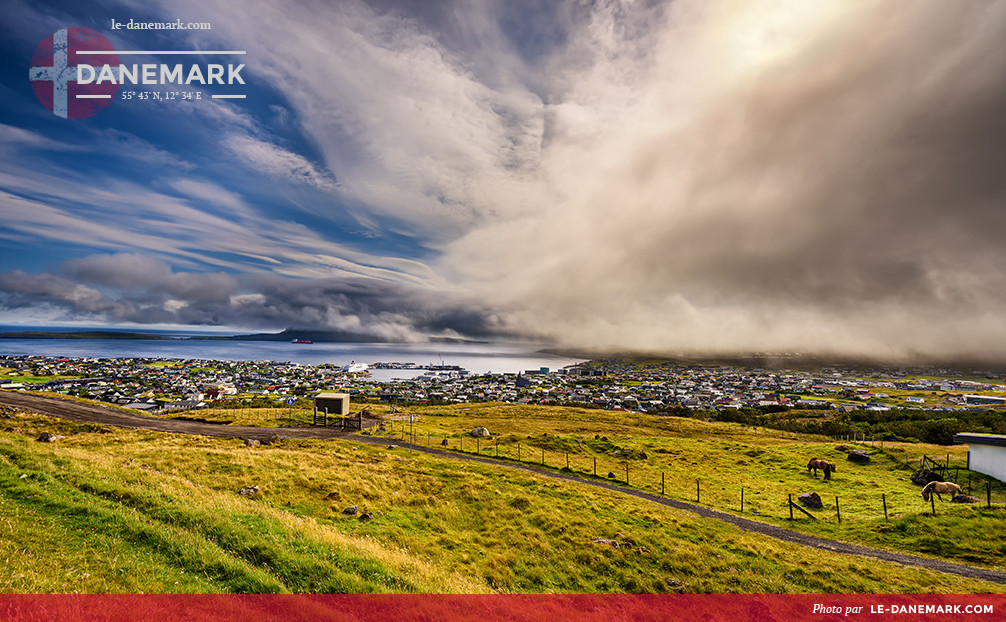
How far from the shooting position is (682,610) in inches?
621

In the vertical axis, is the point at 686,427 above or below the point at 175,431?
below

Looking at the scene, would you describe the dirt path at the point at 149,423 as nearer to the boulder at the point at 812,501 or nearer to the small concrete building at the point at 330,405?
the small concrete building at the point at 330,405

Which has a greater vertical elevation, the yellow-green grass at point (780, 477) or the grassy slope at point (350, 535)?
the grassy slope at point (350, 535)

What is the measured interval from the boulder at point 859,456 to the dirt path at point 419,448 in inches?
1339

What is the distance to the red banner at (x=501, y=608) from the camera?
27.7 ft

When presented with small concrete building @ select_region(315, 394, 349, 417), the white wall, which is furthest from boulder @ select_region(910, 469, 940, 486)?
small concrete building @ select_region(315, 394, 349, 417)

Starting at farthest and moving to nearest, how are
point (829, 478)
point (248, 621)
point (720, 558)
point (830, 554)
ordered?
point (829, 478), point (830, 554), point (720, 558), point (248, 621)

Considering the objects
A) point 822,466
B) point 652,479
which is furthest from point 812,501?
point 822,466

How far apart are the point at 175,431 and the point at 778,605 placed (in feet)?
208

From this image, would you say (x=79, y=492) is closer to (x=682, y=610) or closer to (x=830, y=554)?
(x=682, y=610)

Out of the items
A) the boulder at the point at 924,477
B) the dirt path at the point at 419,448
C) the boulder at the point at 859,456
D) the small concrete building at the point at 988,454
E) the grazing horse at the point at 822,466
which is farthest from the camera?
the boulder at the point at 859,456

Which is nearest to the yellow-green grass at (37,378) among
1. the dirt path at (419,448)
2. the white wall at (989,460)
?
the dirt path at (419,448)

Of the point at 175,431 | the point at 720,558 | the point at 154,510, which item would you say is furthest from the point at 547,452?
the point at 175,431

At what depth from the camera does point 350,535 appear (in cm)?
1906
